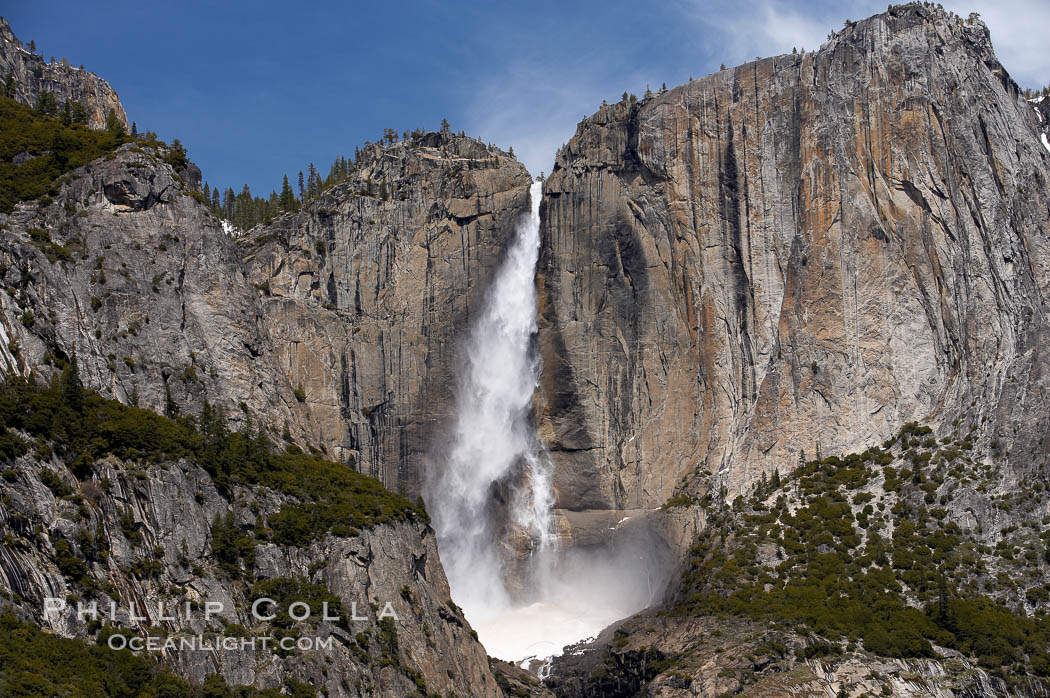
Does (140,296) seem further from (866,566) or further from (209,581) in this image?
(866,566)

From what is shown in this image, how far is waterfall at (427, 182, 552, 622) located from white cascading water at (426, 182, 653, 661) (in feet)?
0.30

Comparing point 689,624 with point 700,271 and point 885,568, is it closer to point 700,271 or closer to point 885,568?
point 885,568

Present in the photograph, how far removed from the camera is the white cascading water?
119m

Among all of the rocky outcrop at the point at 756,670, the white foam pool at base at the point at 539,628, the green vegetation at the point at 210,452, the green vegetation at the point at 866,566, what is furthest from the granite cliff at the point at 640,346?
the white foam pool at base at the point at 539,628

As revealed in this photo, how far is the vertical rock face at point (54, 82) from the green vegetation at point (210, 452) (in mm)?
51287

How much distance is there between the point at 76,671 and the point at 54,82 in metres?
89.5

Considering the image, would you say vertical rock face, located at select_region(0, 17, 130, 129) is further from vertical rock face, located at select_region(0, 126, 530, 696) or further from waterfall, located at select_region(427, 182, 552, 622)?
waterfall, located at select_region(427, 182, 552, 622)

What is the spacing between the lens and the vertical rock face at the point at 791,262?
112062 mm

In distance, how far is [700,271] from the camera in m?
123

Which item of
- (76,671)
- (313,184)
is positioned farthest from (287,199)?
(76,671)

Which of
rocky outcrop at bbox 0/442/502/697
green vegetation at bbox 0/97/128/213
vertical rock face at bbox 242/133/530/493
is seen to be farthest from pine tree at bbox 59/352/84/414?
vertical rock face at bbox 242/133/530/493

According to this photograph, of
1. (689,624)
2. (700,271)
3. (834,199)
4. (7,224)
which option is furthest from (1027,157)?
(7,224)

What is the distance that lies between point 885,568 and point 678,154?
141ft

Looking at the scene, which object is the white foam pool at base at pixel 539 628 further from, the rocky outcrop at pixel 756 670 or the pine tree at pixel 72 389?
the pine tree at pixel 72 389
